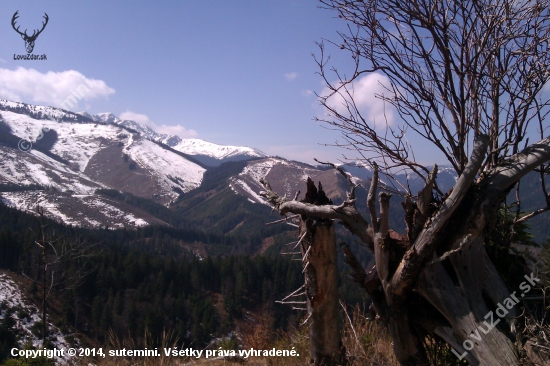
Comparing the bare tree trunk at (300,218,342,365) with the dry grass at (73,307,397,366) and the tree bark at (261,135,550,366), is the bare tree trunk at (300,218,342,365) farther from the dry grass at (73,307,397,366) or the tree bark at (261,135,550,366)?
the dry grass at (73,307,397,366)

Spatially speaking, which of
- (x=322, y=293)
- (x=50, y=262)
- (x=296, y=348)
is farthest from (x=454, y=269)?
(x=50, y=262)

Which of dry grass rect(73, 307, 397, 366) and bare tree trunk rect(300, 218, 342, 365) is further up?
bare tree trunk rect(300, 218, 342, 365)

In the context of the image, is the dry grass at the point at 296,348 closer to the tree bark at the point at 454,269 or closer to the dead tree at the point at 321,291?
the dead tree at the point at 321,291

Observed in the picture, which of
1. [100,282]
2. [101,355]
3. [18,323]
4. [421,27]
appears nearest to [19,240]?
[100,282]

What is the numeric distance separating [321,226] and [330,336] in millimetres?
1624

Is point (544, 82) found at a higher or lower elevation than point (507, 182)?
higher

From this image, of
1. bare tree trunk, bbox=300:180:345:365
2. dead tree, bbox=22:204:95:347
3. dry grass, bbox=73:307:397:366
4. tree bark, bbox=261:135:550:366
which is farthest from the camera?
dead tree, bbox=22:204:95:347

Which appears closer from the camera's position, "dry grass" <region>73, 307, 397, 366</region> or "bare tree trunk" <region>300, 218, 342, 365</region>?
"bare tree trunk" <region>300, 218, 342, 365</region>

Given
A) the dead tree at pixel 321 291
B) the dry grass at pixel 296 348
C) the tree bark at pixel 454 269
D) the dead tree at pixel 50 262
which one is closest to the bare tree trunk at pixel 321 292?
the dead tree at pixel 321 291

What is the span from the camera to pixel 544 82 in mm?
5023

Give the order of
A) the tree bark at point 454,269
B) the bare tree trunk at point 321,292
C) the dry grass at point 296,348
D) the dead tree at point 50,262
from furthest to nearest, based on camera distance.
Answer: the dead tree at point 50,262, the dry grass at point 296,348, the bare tree trunk at point 321,292, the tree bark at point 454,269

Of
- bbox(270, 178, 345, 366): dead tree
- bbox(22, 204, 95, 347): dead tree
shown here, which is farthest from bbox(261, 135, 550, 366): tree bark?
bbox(22, 204, 95, 347): dead tree

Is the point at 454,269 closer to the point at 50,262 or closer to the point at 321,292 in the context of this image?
the point at 321,292

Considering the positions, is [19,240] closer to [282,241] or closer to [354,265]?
[354,265]
